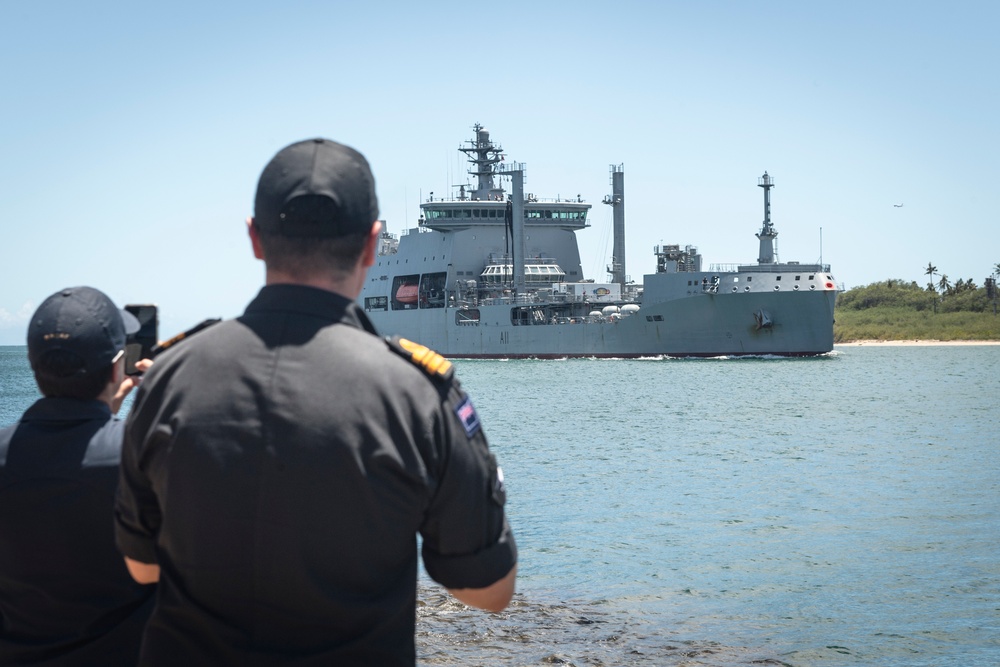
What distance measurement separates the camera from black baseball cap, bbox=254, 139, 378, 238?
1.72 m

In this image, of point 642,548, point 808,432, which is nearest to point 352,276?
point 642,548

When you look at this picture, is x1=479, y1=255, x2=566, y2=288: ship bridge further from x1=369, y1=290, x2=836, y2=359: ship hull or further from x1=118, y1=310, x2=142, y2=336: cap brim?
x1=118, y1=310, x2=142, y2=336: cap brim

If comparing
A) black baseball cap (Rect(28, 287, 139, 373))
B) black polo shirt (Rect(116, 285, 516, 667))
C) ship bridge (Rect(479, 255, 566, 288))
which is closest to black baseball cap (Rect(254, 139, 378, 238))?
black polo shirt (Rect(116, 285, 516, 667))

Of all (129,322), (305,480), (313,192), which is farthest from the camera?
(129,322)

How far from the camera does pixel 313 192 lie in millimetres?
1718

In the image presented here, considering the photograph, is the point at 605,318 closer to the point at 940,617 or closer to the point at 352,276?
the point at 940,617

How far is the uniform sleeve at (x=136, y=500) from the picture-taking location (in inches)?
66.8

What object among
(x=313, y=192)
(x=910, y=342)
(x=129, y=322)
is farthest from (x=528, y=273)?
(x=313, y=192)

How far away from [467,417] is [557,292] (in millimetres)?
52055

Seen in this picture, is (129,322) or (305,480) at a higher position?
(129,322)

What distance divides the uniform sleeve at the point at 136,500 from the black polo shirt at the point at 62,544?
0.48 metres

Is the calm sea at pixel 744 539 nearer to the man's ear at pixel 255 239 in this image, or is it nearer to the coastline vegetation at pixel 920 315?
the man's ear at pixel 255 239

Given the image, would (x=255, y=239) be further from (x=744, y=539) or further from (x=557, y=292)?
(x=557, y=292)

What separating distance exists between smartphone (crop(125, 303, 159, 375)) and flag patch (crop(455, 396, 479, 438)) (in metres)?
1.07
